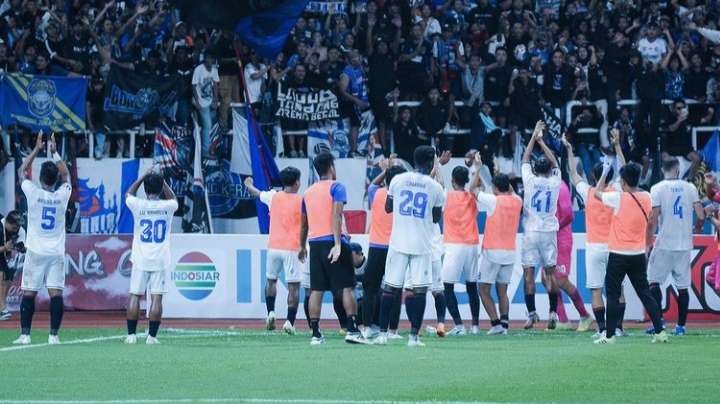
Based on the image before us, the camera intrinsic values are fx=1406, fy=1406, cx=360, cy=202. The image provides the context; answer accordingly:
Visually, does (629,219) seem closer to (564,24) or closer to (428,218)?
(428,218)

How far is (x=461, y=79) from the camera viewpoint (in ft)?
92.2

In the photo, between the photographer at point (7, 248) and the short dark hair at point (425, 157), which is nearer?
the short dark hair at point (425, 157)

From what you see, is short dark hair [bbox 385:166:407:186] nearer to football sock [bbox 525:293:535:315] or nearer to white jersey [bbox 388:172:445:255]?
white jersey [bbox 388:172:445:255]

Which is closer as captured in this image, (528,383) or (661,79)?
(528,383)

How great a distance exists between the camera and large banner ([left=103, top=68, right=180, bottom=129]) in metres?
26.0

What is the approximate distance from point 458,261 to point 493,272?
0.70 metres

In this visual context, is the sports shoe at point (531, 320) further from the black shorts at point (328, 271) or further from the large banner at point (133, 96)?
the large banner at point (133, 96)

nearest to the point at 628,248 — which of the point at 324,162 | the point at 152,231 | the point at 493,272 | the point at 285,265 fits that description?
the point at 493,272

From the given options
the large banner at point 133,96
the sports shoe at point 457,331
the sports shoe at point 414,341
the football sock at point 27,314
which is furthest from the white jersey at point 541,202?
the large banner at point 133,96

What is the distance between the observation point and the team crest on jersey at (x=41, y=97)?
25.5 meters

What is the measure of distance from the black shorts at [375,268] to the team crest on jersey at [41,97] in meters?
9.84

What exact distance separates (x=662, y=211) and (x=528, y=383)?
7.27m

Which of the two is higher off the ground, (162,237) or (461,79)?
(461,79)

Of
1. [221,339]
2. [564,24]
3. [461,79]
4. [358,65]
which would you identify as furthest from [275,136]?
[221,339]
